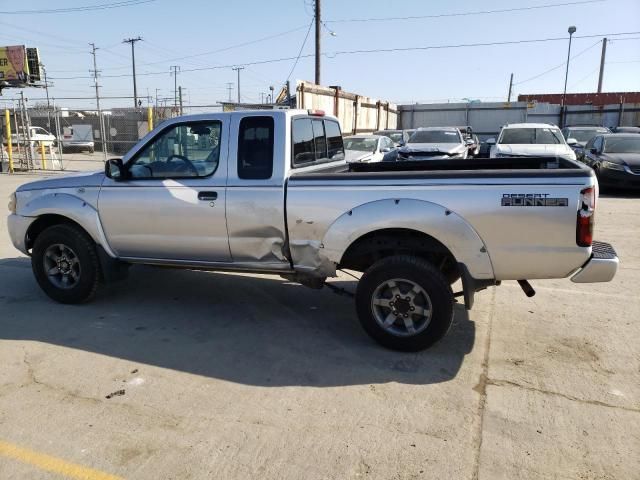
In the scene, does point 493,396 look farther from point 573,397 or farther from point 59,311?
point 59,311

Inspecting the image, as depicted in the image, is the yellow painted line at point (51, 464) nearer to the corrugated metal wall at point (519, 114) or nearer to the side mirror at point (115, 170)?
the side mirror at point (115, 170)

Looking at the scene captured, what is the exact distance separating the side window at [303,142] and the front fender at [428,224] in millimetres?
926

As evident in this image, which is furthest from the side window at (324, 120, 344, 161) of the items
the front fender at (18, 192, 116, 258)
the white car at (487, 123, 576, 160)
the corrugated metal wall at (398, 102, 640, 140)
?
the corrugated metal wall at (398, 102, 640, 140)

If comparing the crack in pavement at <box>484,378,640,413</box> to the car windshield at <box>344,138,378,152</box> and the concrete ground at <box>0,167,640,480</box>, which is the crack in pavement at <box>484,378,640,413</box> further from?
the car windshield at <box>344,138,378,152</box>

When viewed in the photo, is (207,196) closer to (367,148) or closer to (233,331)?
(233,331)

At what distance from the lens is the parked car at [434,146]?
15031 millimetres

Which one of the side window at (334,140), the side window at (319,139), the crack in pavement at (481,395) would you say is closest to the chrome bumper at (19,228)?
the side window at (319,139)

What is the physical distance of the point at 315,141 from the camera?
526 cm

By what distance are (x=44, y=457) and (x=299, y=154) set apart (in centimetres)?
307

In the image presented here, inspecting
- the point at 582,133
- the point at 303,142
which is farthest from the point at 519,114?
the point at 303,142

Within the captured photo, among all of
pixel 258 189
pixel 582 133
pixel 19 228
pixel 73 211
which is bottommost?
pixel 19 228

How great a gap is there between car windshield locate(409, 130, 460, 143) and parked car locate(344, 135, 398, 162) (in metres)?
1.00

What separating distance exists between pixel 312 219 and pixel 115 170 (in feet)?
6.70

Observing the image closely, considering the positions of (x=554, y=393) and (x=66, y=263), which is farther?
(x=66, y=263)
